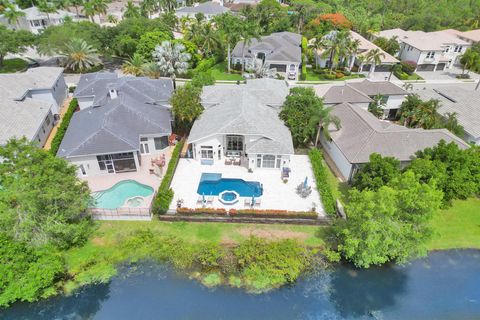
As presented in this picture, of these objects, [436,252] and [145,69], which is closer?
[436,252]

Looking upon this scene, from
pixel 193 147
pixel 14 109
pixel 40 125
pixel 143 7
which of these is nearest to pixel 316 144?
pixel 193 147

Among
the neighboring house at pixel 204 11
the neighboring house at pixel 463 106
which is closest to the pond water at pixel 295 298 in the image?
the neighboring house at pixel 463 106

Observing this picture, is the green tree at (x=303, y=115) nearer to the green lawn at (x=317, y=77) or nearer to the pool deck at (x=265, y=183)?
the pool deck at (x=265, y=183)

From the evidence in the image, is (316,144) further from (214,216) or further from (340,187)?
(214,216)

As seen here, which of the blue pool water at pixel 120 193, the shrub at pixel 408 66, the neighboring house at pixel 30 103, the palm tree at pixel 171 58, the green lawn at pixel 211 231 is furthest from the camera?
the shrub at pixel 408 66

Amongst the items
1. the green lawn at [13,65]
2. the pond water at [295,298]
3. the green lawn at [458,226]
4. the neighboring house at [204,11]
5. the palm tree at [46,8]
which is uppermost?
the palm tree at [46,8]

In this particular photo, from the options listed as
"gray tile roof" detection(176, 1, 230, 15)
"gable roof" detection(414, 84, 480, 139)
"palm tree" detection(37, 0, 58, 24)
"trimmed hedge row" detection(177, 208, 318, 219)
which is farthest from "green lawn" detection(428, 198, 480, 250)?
"palm tree" detection(37, 0, 58, 24)

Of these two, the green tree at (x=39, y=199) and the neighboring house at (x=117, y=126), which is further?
the neighboring house at (x=117, y=126)
